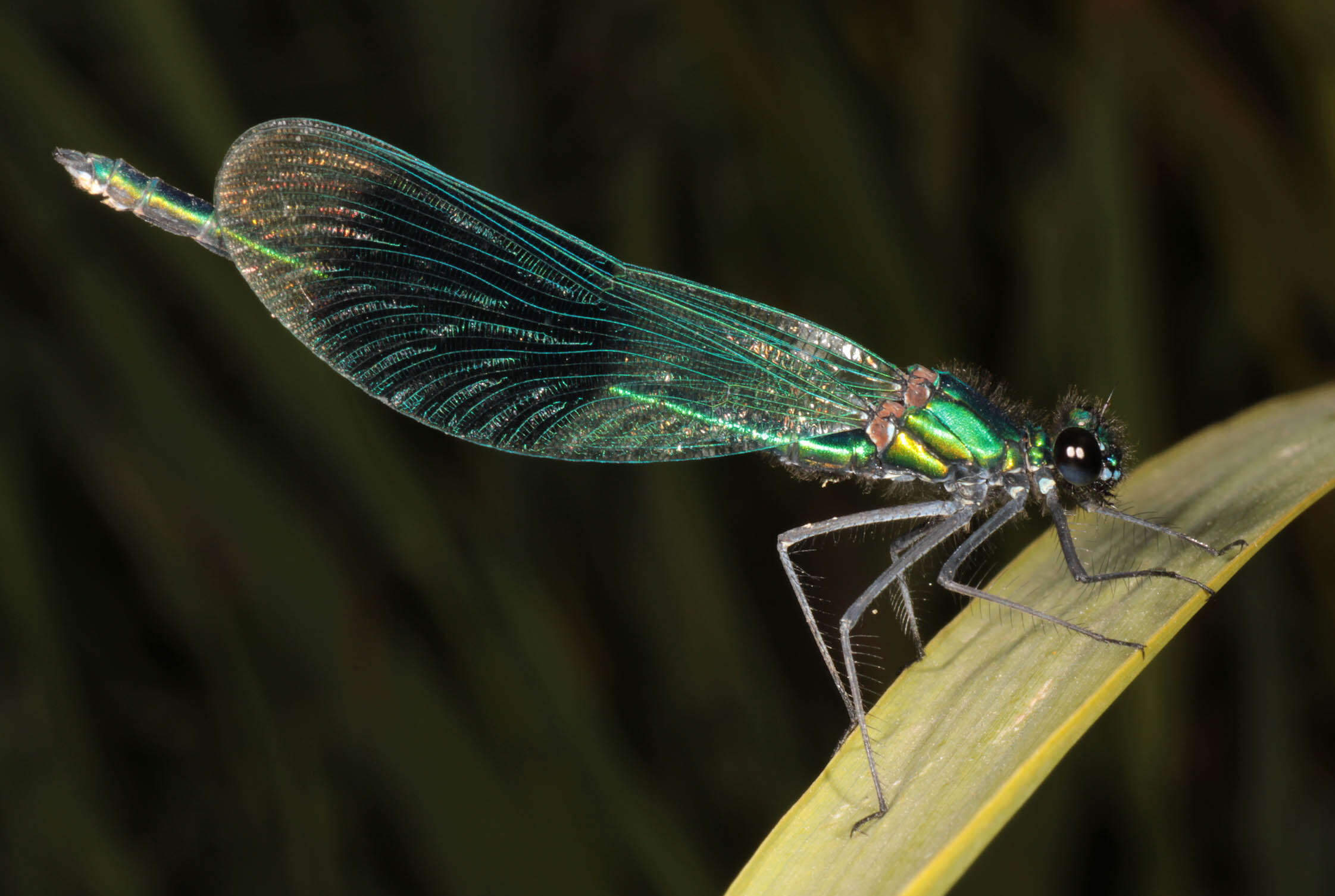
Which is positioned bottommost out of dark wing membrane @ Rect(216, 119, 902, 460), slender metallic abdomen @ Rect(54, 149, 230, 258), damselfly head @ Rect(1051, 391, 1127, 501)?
damselfly head @ Rect(1051, 391, 1127, 501)

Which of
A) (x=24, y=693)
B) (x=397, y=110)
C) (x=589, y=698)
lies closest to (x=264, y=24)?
(x=397, y=110)

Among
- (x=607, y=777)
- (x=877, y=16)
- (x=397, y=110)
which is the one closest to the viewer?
(x=607, y=777)

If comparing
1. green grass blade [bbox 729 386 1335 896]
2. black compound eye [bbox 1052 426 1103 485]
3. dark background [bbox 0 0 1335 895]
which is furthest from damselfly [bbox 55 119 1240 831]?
dark background [bbox 0 0 1335 895]

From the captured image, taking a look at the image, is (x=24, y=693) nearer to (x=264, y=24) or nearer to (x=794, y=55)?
(x=264, y=24)

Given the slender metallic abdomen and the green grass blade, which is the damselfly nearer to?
the slender metallic abdomen

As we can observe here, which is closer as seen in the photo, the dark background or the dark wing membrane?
the dark wing membrane

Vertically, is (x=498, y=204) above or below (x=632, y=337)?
above
